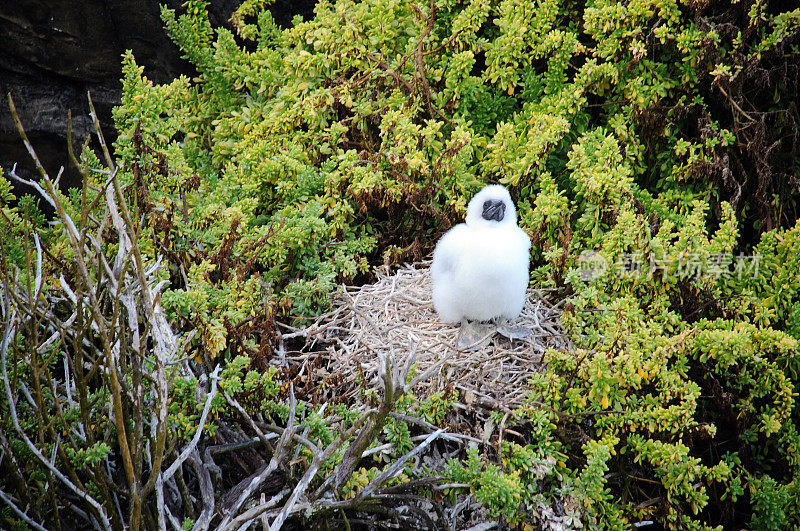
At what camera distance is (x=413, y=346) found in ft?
10.4

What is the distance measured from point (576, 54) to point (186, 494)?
124 inches

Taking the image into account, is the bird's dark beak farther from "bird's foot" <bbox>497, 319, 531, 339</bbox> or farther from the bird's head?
"bird's foot" <bbox>497, 319, 531, 339</bbox>

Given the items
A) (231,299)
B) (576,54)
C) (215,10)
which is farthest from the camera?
(215,10)

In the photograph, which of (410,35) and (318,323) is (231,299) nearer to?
(318,323)

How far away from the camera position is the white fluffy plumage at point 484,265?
10.4ft

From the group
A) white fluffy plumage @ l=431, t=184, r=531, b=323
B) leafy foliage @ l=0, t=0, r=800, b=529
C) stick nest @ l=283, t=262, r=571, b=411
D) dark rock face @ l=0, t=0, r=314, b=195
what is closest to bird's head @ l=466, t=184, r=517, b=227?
white fluffy plumage @ l=431, t=184, r=531, b=323

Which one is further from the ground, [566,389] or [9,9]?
[9,9]

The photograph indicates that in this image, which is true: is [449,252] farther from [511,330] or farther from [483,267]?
[511,330]

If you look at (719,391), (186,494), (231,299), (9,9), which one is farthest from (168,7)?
(719,391)

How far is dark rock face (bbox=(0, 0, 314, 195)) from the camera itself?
4.08 meters

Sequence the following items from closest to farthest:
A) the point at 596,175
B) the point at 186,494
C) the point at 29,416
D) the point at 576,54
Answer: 1. the point at 186,494
2. the point at 29,416
3. the point at 596,175
4. the point at 576,54

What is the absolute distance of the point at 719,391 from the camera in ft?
10.2

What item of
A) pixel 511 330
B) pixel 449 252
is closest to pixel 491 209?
pixel 449 252

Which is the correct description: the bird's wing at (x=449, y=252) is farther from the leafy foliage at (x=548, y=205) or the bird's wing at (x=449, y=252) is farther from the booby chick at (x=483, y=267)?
the leafy foliage at (x=548, y=205)
